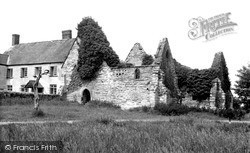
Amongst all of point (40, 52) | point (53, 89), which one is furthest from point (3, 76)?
point (53, 89)

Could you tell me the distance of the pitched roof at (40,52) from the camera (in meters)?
39.2

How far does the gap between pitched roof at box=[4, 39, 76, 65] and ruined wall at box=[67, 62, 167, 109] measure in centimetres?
662

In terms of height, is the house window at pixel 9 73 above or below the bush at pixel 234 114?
above

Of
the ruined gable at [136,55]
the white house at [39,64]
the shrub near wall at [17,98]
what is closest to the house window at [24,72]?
the white house at [39,64]

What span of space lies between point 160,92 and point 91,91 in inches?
320

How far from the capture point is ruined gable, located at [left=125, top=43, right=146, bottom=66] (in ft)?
120

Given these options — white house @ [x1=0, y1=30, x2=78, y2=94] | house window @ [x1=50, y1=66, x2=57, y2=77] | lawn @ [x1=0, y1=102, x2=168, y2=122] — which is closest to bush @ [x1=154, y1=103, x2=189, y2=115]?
lawn @ [x1=0, y1=102, x2=168, y2=122]

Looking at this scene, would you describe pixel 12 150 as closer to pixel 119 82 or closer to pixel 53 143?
pixel 53 143

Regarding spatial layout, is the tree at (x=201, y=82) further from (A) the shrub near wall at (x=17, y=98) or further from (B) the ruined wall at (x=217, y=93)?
(A) the shrub near wall at (x=17, y=98)

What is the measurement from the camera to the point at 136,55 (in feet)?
121

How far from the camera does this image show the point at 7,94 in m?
29.7

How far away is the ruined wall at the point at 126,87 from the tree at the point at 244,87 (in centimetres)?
2069

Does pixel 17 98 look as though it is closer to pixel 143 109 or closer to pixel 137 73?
pixel 137 73

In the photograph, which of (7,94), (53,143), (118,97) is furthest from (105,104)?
(53,143)
